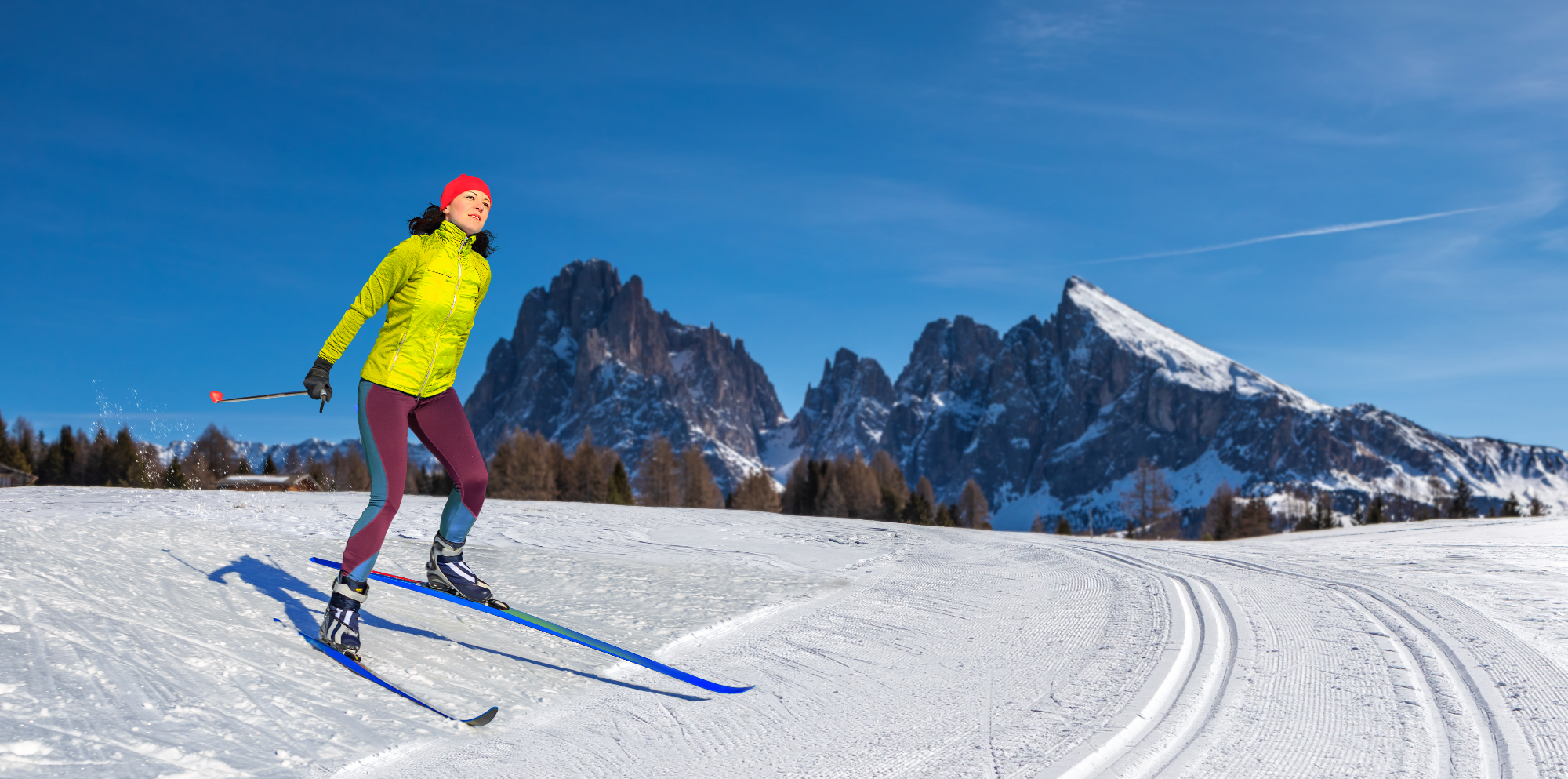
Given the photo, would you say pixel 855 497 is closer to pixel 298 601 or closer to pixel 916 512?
pixel 916 512

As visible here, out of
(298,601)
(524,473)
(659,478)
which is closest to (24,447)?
(524,473)

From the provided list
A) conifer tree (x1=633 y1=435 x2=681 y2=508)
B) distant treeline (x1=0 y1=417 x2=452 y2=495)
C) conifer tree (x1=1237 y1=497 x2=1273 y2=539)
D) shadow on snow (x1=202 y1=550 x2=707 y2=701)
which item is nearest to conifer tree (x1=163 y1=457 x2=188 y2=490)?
distant treeline (x1=0 y1=417 x2=452 y2=495)

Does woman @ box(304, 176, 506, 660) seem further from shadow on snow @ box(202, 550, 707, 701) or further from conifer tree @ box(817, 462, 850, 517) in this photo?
conifer tree @ box(817, 462, 850, 517)

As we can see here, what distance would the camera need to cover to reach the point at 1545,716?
11.4ft

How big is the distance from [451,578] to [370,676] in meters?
1.07

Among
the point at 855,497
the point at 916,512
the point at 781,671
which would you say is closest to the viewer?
the point at 781,671

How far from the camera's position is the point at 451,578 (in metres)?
4.96

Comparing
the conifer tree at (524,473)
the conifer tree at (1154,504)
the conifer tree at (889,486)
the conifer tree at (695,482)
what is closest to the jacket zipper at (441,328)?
the conifer tree at (524,473)

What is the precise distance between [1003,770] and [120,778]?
2937 mm

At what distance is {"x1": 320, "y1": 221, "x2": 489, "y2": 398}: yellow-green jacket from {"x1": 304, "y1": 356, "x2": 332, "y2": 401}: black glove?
0.05 metres

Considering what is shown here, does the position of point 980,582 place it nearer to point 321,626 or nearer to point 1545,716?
point 1545,716

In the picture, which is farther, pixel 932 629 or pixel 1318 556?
pixel 1318 556

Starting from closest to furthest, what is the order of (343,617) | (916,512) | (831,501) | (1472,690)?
(1472,690)
(343,617)
(831,501)
(916,512)

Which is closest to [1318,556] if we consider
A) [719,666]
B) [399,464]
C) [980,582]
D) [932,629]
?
[980,582]
